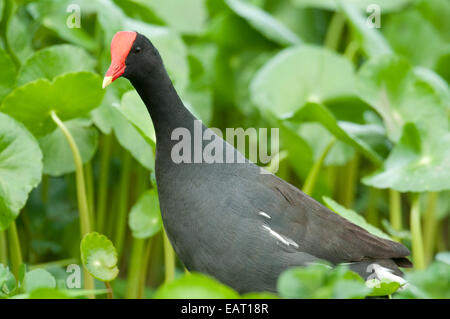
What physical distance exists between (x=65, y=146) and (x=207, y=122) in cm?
59

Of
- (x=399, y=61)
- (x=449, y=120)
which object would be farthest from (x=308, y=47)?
(x=449, y=120)

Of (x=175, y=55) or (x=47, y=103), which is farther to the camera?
(x=175, y=55)

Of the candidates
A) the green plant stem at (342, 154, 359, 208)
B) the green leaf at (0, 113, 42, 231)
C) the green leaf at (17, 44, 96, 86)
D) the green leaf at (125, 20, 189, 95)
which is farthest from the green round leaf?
the green plant stem at (342, 154, 359, 208)

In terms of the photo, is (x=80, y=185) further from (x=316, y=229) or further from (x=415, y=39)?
(x=415, y=39)

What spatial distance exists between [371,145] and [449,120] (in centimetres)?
27

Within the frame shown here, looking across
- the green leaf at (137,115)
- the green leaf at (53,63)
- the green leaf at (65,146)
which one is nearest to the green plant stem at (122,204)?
the green leaf at (65,146)

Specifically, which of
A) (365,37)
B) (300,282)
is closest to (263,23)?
(365,37)

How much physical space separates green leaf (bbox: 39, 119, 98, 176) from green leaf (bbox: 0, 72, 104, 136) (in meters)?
0.13

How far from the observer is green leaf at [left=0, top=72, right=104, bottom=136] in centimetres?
150

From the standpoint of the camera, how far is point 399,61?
186 centimetres

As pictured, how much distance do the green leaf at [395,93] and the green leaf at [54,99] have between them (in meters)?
0.77

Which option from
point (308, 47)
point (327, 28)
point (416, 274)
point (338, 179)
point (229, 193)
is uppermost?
point (327, 28)

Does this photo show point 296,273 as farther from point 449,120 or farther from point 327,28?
point 327,28

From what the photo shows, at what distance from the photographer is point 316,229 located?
1.34 metres
